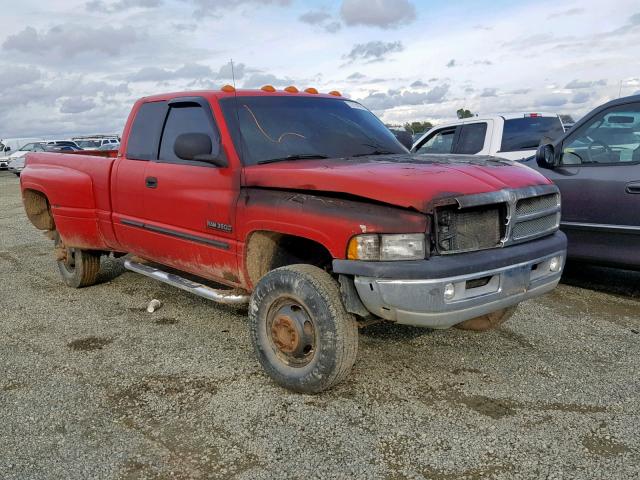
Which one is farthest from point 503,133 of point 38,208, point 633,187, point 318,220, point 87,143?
point 87,143

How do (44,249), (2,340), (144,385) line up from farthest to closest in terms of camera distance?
1. (44,249)
2. (2,340)
3. (144,385)

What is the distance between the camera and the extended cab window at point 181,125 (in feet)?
14.2

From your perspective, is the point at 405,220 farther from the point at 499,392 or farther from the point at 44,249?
the point at 44,249

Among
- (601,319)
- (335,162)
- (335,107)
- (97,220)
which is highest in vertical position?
(335,107)

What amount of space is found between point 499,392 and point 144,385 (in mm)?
2220

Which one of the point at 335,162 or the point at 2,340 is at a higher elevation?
the point at 335,162

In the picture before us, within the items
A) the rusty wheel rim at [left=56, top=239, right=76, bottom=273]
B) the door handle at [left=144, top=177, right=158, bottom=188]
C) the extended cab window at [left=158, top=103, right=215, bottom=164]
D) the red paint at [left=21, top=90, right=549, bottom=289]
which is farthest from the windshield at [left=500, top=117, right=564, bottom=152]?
the rusty wheel rim at [left=56, top=239, right=76, bottom=273]

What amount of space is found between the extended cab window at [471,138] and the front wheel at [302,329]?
5425mm

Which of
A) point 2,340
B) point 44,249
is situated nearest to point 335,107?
point 2,340

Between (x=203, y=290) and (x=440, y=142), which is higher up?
(x=440, y=142)

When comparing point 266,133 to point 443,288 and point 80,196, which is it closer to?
point 443,288

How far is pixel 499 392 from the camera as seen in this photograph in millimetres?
3510

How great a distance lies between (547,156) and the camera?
5531 millimetres

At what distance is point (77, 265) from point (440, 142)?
18.2 feet
